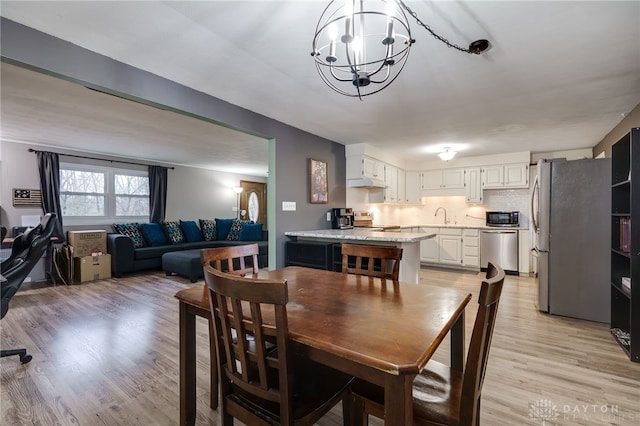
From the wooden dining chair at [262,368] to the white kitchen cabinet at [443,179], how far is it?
5757 millimetres

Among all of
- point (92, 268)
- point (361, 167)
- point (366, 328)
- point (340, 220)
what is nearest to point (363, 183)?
point (361, 167)

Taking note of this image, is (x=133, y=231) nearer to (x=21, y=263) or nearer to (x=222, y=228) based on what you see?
(x=222, y=228)

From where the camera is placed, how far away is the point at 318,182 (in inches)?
170

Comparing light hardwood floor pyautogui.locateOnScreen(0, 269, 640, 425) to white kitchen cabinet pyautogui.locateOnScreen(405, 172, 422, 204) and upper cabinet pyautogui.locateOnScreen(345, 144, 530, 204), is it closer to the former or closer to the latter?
upper cabinet pyautogui.locateOnScreen(345, 144, 530, 204)

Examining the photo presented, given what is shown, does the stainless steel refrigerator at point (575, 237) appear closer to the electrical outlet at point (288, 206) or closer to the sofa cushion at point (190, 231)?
the electrical outlet at point (288, 206)

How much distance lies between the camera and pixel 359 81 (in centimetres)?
154

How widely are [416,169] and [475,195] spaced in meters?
1.34

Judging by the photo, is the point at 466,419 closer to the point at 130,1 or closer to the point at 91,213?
the point at 130,1

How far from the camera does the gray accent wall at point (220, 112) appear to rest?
1809 mm

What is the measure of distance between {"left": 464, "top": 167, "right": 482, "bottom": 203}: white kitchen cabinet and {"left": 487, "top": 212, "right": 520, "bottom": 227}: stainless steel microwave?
0.38 metres

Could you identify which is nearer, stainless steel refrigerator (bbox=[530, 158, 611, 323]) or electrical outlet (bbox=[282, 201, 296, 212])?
stainless steel refrigerator (bbox=[530, 158, 611, 323])

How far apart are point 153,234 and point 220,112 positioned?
4101 millimetres

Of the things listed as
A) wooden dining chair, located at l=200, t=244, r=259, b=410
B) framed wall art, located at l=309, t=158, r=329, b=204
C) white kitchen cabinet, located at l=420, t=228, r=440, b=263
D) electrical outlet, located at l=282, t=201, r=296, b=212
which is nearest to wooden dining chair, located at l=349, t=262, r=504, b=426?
wooden dining chair, located at l=200, t=244, r=259, b=410

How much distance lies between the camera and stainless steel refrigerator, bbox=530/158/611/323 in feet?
9.74
